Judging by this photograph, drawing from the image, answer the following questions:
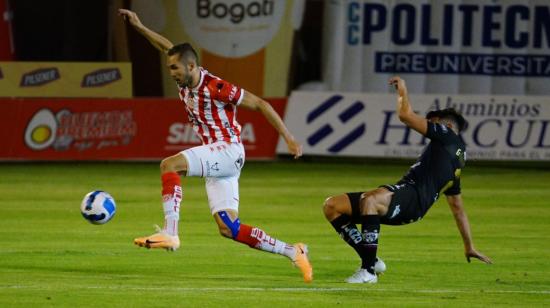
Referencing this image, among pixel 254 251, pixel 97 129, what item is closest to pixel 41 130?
pixel 97 129

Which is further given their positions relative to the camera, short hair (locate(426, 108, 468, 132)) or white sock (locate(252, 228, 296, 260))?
short hair (locate(426, 108, 468, 132))

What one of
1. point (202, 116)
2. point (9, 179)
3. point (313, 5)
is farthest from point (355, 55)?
point (202, 116)

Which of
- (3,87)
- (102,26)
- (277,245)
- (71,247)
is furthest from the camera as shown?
(102,26)

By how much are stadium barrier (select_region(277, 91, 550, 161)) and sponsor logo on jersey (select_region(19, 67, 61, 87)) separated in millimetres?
4327

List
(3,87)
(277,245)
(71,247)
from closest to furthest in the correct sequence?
(277,245), (71,247), (3,87)

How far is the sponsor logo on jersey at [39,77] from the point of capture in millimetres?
24250

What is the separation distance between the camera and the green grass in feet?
33.2

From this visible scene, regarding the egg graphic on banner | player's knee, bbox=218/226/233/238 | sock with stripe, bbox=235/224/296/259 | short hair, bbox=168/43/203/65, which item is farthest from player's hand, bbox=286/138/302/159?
the egg graphic on banner

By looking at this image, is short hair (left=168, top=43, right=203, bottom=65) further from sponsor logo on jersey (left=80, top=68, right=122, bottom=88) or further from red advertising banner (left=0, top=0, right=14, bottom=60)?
red advertising banner (left=0, top=0, right=14, bottom=60)

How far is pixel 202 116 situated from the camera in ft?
35.8

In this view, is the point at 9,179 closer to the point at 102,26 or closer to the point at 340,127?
the point at 340,127

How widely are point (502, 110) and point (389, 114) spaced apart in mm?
2067

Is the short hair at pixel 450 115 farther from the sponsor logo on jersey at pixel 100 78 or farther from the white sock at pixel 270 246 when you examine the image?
the sponsor logo on jersey at pixel 100 78

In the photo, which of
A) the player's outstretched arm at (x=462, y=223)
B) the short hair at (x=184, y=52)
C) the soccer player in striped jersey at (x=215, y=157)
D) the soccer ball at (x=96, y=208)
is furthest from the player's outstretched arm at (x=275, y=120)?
the player's outstretched arm at (x=462, y=223)
